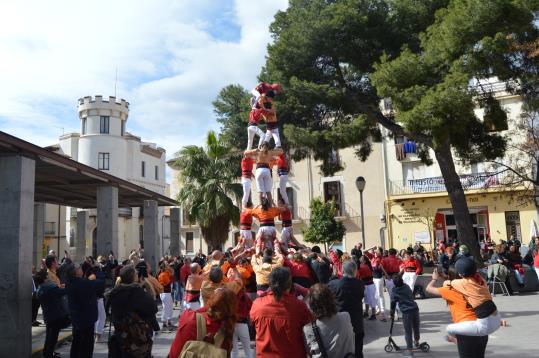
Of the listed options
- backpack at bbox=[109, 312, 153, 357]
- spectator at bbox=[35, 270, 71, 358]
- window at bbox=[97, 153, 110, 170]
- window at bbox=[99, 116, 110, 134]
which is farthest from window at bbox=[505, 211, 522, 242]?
window at bbox=[99, 116, 110, 134]

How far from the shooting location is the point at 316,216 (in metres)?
32.0

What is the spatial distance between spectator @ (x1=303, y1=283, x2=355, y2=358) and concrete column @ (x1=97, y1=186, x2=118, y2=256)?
14.0 m

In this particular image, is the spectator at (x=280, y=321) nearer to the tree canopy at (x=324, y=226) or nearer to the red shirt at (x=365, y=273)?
the red shirt at (x=365, y=273)

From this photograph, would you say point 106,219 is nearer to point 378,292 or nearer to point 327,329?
point 378,292

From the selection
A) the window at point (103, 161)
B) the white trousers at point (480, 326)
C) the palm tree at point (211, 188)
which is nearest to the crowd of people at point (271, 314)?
the white trousers at point (480, 326)

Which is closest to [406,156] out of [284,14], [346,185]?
[346,185]

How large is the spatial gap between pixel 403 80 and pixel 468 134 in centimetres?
378

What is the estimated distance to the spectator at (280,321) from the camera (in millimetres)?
4188

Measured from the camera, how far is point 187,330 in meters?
3.59

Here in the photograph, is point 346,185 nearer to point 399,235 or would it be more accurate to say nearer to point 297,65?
point 399,235

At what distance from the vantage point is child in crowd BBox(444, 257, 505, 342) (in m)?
4.83

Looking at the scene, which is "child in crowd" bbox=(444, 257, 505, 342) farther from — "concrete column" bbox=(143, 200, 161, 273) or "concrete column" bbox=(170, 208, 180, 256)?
"concrete column" bbox=(170, 208, 180, 256)

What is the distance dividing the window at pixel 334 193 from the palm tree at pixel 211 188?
10637mm

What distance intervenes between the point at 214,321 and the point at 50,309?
542cm
